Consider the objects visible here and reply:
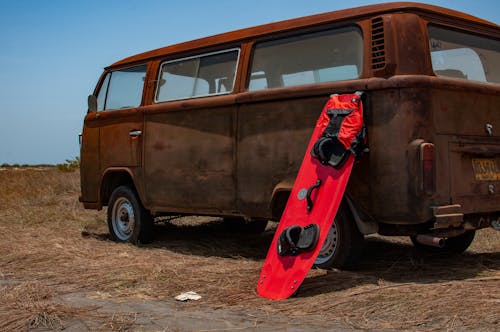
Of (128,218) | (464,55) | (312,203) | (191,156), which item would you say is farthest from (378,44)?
(128,218)

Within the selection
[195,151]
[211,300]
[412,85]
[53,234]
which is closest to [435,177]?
[412,85]

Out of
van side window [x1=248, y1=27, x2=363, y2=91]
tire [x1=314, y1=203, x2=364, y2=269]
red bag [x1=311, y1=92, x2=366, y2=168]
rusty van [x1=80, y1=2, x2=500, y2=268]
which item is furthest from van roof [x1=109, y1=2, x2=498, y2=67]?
tire [x1=314, y1=203, x2=364, y2=269]

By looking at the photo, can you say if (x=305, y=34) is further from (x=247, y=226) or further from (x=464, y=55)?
(x=247, y=226)

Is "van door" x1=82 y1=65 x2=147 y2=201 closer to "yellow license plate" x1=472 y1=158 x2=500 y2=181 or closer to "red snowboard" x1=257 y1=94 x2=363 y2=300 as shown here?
"red snowboard" x1=257 y1=94 x2=363 y2=300

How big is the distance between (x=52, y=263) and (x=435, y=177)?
3.96 m

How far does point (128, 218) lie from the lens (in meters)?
8.43

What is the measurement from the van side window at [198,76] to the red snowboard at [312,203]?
153 cm

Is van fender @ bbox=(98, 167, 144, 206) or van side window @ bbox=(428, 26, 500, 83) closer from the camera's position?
van side window @ bbox=(428, 26, 500, 83)

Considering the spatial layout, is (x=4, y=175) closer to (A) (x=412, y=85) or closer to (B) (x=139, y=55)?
(B) (x=139, y=55)

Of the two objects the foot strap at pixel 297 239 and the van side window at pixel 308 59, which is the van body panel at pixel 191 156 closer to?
the van side window at pixel 308 59

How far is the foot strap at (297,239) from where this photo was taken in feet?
17.4

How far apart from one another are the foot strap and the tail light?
95 centimetres

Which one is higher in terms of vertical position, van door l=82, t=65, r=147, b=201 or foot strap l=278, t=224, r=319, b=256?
van door l=82, t=65, r=147, b=201

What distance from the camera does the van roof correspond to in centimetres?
564
